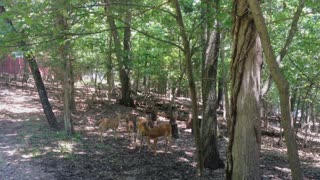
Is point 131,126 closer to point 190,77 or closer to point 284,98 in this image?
point 190,77

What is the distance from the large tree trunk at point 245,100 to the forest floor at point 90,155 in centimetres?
326

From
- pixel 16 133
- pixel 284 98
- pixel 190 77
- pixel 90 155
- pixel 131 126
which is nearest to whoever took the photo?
pixel 284 98

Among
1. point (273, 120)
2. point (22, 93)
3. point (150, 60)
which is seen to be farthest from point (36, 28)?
point (273, 120)

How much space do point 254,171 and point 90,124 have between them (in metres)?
10.1

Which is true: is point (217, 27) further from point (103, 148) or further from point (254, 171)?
point (103, 148)

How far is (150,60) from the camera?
55.2 feet

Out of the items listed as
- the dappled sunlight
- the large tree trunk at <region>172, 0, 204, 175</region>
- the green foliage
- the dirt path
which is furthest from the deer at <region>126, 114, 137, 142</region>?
the large tree trunk at <region>172, 0, 204, 175</region>

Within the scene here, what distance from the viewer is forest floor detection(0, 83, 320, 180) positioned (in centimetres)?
807

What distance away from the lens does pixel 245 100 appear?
4.63 meters

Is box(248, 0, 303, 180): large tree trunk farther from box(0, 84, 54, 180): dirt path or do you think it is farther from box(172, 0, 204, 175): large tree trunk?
box(0, 84, 54, 180): dirt path

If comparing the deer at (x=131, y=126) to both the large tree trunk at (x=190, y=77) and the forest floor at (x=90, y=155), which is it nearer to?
the forest floor at (x=90, y=155)

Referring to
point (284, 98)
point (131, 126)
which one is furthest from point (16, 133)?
point (284, 98)

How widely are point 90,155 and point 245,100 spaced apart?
6008mm

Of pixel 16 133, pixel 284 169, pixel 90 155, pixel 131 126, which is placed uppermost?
pixel 131 126
